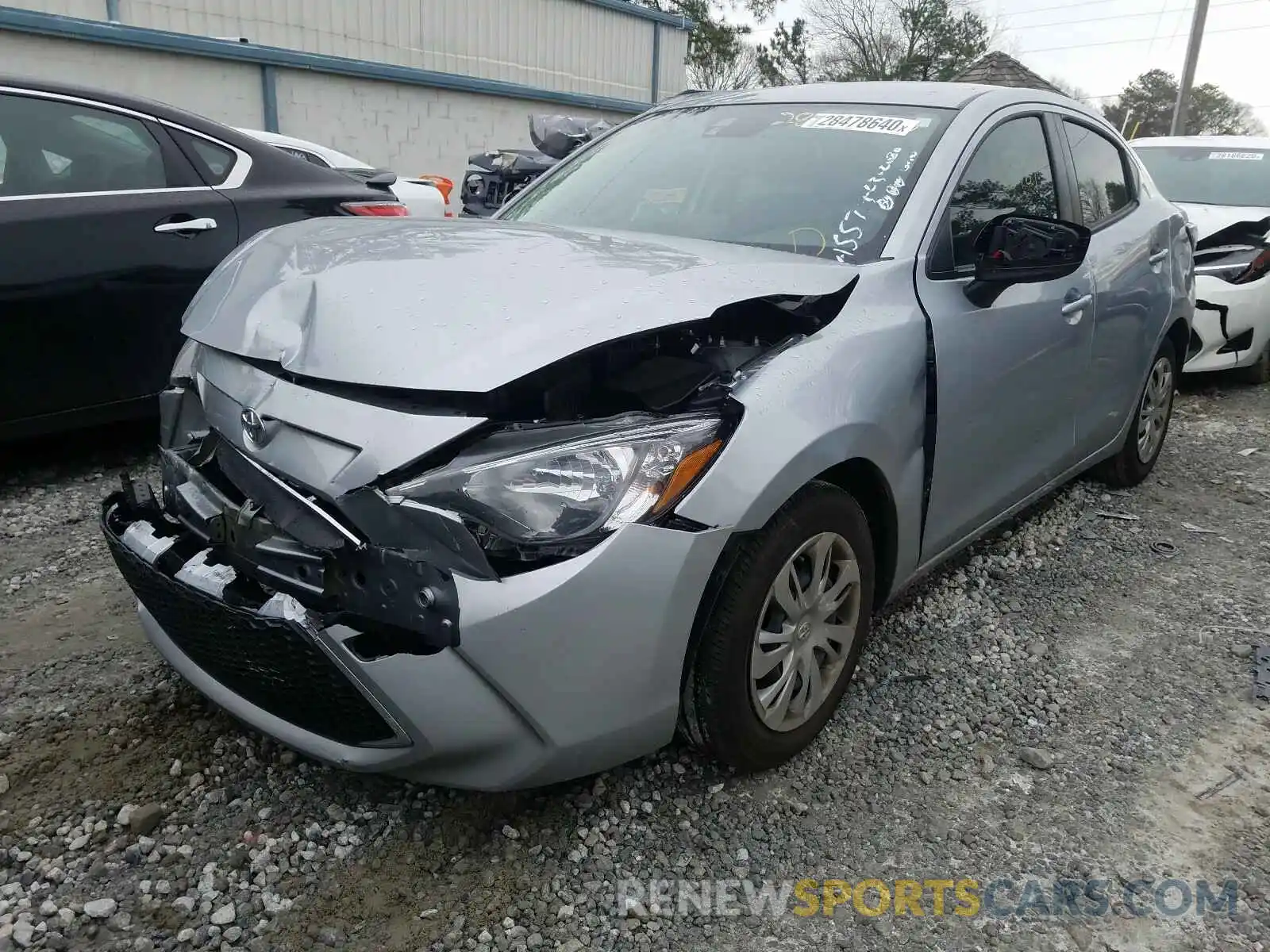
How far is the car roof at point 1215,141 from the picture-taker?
7.48m

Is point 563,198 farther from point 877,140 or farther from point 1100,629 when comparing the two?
point 1100,629

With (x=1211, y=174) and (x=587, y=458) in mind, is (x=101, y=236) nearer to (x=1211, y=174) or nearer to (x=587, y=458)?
(x=587, y=458)

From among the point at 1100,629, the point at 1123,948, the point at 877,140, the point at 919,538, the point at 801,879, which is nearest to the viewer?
the point at 1123,948

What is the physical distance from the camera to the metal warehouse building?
29.8ft

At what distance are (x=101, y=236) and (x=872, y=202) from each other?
2804mm

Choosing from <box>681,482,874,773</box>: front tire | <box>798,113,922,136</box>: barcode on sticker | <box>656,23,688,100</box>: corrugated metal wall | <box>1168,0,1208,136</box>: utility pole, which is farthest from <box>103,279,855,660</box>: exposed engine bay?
<box>1168,0,1208,136</box>: utility pole

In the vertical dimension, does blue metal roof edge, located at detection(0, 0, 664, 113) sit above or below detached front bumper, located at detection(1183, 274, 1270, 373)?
above

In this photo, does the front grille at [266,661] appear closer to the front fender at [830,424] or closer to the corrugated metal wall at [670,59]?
the front fender at [830,424]

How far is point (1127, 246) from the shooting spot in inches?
144

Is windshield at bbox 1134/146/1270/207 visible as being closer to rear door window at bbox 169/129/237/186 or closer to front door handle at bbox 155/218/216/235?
rear door window at bbox 169/129/237/186

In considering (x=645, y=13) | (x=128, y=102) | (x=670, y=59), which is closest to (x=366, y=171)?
(x=128, y=102)

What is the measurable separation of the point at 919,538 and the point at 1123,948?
1066mm

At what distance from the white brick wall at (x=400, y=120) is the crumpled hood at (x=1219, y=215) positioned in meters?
8.84

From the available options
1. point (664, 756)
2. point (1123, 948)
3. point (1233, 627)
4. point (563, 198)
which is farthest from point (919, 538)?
point (563, 198)
